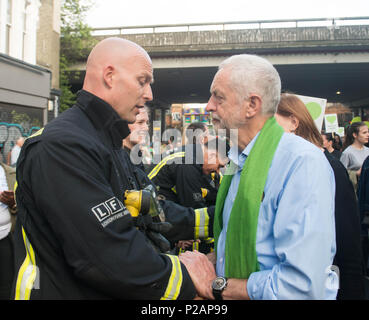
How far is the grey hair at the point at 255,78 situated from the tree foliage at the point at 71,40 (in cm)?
1742

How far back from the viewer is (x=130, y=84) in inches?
74.3

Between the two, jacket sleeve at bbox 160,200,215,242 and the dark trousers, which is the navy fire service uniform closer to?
jacket sleeve at bbox 160,200,215,242

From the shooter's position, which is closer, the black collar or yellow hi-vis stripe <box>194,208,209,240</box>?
the black collar

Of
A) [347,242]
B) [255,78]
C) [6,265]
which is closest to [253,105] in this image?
[255,78]

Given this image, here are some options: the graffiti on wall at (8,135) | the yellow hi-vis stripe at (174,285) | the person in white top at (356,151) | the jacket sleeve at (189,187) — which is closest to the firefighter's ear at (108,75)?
the yellow hi-vis stripe at (174,285)

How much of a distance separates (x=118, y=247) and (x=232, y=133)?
92 cm

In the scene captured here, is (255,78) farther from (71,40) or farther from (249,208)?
(71,40)

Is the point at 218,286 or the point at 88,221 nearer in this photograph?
the point at 88,221

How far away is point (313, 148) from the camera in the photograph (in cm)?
159

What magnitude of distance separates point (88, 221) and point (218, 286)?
0.74 meters

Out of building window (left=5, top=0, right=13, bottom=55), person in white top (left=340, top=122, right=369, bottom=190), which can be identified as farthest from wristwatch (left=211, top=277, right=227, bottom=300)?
building window (left=5, top=0, right=13, bottom=55)

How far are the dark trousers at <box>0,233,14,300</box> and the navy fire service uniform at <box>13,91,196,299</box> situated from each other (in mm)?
2403

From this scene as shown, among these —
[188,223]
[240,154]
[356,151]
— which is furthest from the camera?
[356,151]

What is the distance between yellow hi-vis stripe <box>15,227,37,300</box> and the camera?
1.55 metres
